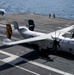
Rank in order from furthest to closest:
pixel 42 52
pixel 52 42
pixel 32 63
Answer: pixel 42 52 < pixel 52 42 < pixel 32 63

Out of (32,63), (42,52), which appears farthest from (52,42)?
(32,63)

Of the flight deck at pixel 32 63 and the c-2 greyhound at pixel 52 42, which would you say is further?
the c-2 greyhound at pixel 52 42

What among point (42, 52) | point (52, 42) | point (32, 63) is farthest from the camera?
point (42, 52)

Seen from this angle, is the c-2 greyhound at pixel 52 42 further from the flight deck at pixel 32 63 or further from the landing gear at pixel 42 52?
the flight deck at pixel 32 63

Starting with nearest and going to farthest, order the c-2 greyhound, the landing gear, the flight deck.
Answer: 1. the flight deck
2. the c-2 greyhound
3. the landing gear

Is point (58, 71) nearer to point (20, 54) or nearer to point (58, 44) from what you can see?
point (58, 44)

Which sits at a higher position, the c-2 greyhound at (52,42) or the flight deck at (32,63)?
the c-2 greyhound at (52,42)

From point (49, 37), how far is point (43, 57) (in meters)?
4.95

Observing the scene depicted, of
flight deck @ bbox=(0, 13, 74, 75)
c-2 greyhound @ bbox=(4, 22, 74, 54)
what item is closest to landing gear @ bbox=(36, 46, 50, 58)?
c-2 greyhound @ bbox=(4, 22, 74, 54)

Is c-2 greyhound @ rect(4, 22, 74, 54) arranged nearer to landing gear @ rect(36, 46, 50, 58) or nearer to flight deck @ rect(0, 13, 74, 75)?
landing gear @ rect(36, 46, 50, 58)

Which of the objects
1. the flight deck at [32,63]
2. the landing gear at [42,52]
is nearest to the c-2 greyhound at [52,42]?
the landing gear at [42,52]

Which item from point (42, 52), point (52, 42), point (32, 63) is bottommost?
point (32, 63)

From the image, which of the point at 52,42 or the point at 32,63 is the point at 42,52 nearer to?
the point at 52,42

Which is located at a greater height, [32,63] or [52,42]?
[52,42]
